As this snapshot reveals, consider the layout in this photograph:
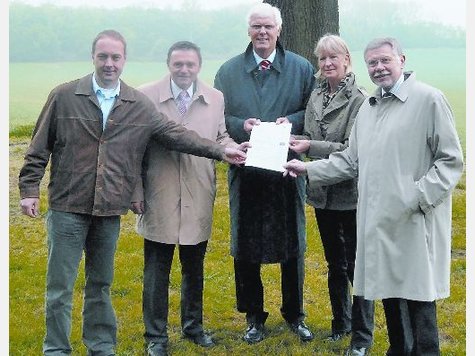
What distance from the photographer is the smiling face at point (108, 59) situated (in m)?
4.45

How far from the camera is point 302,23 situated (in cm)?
903

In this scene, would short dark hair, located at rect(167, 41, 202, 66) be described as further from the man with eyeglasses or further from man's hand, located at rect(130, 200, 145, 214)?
man's hand, located at rect(130, 200, 145, 214)

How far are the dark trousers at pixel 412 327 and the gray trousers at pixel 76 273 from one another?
1.71 m

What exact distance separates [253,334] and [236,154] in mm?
1398

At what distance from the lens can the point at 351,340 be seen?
5.17 metres

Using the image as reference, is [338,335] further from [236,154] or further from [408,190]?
[408,190]

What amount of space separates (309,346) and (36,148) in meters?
2.36

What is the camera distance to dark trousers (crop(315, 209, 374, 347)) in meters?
5.00

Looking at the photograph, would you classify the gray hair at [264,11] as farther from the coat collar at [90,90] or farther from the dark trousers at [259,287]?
the dark trousers at [259,287]

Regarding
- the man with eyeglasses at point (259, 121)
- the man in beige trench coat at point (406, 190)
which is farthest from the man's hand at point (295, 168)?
the man in beige trench coat at point (406, 190)

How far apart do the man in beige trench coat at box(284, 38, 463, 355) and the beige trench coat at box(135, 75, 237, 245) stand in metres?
1.12

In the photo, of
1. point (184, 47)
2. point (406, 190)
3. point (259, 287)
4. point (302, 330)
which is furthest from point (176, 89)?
point (302, 330)

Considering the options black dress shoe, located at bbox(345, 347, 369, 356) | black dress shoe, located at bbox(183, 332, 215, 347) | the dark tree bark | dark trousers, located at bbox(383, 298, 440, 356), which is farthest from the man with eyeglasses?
the dark tree bark

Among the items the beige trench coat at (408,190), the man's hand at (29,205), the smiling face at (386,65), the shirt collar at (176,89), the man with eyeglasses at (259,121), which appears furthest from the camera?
the man with eyeglasses at (259,121)
